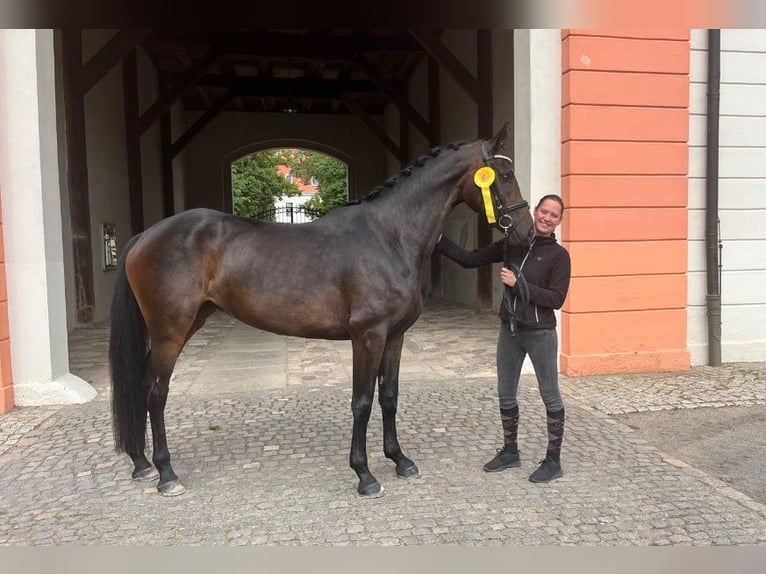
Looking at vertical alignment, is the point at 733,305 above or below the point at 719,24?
below

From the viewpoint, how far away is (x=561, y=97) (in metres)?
5.63

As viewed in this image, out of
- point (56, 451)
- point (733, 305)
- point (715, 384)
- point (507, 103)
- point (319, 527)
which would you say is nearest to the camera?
point (319, 527)

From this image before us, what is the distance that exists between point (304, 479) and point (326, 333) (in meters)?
0.89

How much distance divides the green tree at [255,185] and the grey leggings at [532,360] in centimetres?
3151

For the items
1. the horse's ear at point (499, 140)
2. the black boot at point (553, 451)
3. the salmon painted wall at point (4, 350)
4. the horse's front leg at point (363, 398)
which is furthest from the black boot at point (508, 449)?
the salmon painted wall at point (4, 350)

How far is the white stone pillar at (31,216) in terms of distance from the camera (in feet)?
15.9

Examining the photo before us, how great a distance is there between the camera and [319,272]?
3.05m

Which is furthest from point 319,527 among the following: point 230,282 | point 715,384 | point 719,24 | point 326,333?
point 715,384

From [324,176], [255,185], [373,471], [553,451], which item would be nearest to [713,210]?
[553,451]

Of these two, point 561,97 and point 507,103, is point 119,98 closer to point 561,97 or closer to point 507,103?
point 507,103

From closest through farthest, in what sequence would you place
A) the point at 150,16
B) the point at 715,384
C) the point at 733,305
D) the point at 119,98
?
1. the point at 150,16
2. the point at 715,384
3. the point at 733,305
4. the point at 119,98

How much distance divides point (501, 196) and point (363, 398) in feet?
4.39

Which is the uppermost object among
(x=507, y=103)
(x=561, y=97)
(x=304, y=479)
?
(x=507, y=103)

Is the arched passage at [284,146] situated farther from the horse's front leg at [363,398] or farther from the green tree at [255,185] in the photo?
the horse's front leg at [363,398]
